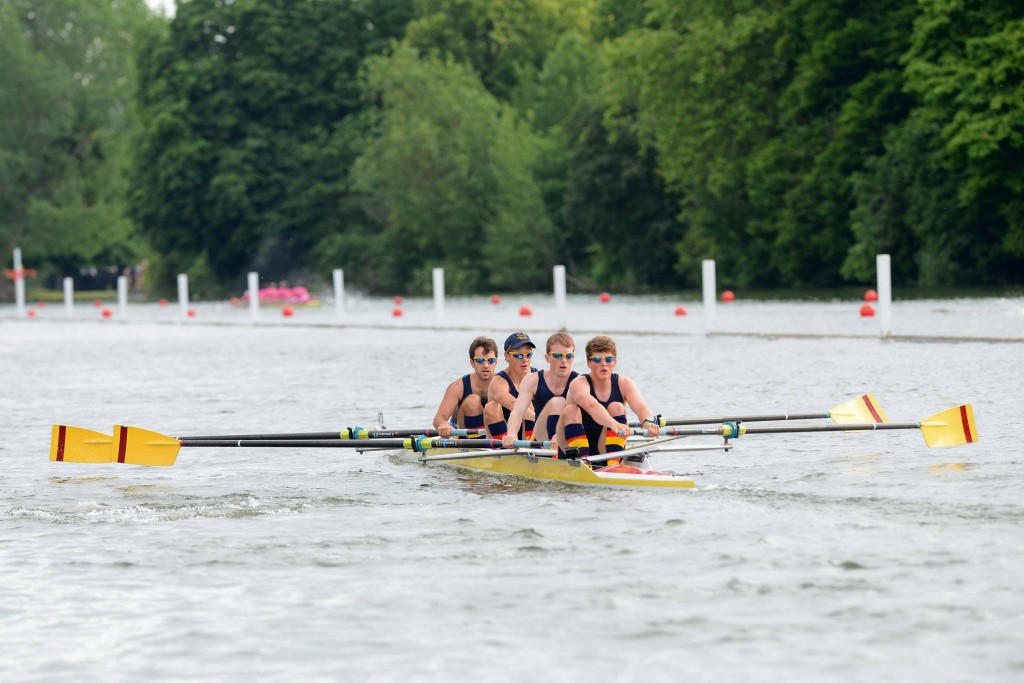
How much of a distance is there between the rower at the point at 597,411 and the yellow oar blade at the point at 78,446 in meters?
3.28

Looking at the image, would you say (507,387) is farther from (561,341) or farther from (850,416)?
(850,416)

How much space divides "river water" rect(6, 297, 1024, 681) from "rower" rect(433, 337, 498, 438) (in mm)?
547

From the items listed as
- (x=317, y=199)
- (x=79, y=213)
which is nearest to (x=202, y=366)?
→ (x=317, y=199)

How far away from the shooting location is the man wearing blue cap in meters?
12.4

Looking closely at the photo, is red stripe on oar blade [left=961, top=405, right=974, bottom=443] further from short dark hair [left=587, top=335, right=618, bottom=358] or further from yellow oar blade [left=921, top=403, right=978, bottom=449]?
short dark hair [left=587, top=335, right=618, bottom=358]

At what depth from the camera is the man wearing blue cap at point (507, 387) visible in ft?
40.8

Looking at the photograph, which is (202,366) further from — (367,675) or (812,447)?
(367,675)

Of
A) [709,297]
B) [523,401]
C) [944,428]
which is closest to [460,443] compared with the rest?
[523,401]

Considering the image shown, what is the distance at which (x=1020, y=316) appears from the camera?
31.7m

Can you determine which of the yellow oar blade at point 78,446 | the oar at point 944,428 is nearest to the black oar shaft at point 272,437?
the yellow oar blade at point 78,446

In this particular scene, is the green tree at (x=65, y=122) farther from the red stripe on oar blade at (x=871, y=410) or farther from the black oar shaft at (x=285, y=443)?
the red stripe on oar blade at (x=871, y=410)

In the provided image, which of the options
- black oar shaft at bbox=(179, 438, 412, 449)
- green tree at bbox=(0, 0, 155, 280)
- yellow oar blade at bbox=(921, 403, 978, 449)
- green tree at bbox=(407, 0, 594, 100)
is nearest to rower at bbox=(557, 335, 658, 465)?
black oar shaft at bbox=(179, 438, 412, 449)

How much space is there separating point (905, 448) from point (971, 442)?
0.61 meters

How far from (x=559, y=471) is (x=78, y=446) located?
3.44 metres
